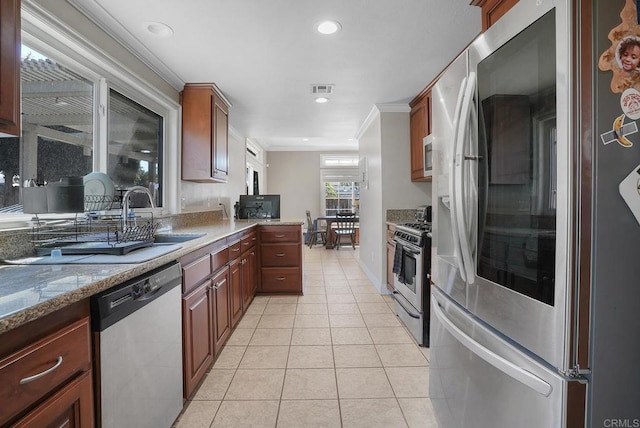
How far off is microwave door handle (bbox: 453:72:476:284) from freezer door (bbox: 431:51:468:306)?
0.03 m

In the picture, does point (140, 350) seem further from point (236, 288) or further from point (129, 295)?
point (236, 288)

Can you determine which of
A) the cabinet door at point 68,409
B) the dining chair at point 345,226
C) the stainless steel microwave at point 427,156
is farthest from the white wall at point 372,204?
the cabinet door at point 68,409

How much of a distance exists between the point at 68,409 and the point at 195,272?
998mm

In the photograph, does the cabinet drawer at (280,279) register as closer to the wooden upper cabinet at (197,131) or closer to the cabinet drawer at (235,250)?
the cabinet drawer at (235,250)

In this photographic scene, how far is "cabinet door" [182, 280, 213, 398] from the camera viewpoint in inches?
68.4

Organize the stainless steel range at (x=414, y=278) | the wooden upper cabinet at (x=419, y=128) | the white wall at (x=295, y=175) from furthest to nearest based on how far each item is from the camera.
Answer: the white wall at (x=295, y=175) < the wooden upper cabinet at (x=419, y=128) < the stainless steel range at (x=414, y=278)

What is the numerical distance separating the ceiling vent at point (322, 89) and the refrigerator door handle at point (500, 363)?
107 inches

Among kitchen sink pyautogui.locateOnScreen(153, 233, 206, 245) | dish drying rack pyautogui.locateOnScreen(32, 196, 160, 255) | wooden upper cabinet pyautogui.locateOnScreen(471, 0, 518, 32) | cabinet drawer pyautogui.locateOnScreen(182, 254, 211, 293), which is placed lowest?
cabinet drawer pyautogui.locateOnScreen(182, 254, 211, 293)

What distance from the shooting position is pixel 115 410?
110 cm

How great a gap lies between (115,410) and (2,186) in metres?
1.26

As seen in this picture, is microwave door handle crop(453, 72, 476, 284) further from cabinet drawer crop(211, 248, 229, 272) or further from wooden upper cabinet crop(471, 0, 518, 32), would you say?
cabinet drawer crop(211, 248, 229, 272)

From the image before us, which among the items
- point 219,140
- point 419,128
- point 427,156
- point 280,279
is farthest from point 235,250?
point 419,128

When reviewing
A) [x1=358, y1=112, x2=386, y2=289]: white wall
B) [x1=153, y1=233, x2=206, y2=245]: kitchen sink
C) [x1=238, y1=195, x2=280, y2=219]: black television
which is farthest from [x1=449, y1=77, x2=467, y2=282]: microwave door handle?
[x1=238, y1=195, x2=280, y2=219]: black television

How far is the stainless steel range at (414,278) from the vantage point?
258cm
